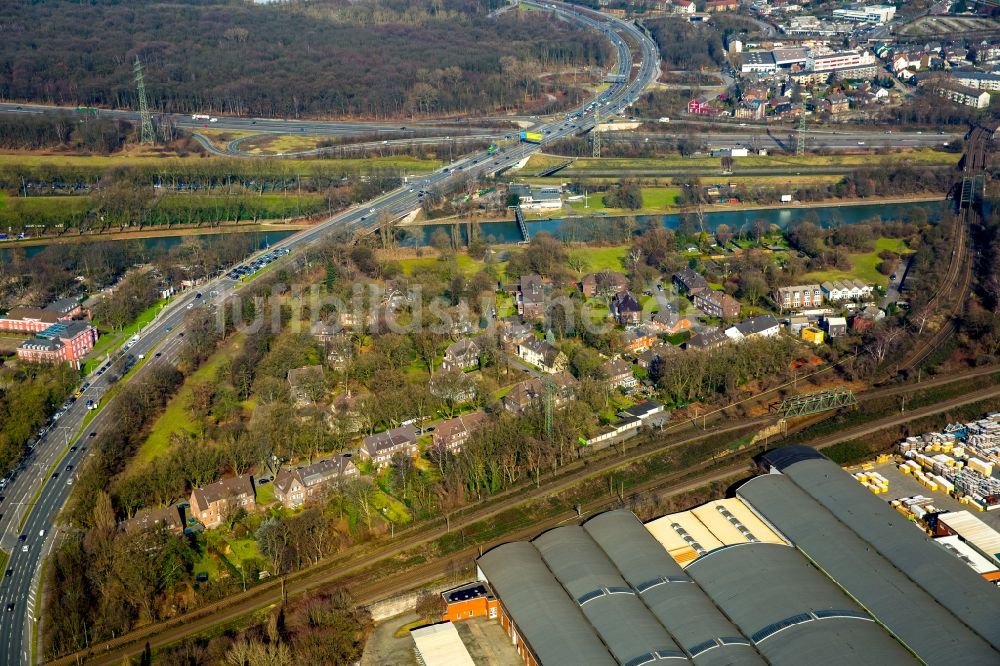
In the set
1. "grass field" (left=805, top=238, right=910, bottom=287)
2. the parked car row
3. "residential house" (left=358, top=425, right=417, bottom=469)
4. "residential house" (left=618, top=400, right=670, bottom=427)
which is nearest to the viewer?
"residential house" (left=358, top=425, right=417, bottom=469)

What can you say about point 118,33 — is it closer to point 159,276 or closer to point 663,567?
point 159,276

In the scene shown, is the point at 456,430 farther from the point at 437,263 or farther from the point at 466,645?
the point at 437,263

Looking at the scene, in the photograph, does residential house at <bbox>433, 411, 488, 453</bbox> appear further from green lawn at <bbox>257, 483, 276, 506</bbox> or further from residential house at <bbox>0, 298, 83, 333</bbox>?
residential house at <bbox>0, 298, 83, 333</bbox>

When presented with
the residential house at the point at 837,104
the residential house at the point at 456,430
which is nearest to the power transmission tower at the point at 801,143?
the residential house at the point at 837,104

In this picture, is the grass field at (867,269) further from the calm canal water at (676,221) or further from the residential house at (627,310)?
the residential house at (627,310)

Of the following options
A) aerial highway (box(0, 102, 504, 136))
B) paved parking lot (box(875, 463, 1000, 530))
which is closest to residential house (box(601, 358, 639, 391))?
paved parking lot (box(875, 463, 1000, 530))

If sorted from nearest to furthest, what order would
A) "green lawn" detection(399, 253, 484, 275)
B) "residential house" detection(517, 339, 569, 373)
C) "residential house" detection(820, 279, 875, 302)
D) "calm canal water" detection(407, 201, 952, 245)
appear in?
1. "residential house" detection(517, 339, 569, 373)
2. "residential house" detection(820, 279, 875, 302)
3. "green lawn" detection(399, 253, 484, 275)
4. "calm canal water" detection(407, 201, 952, 245)

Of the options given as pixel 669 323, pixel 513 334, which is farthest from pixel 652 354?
pixel 513 334
